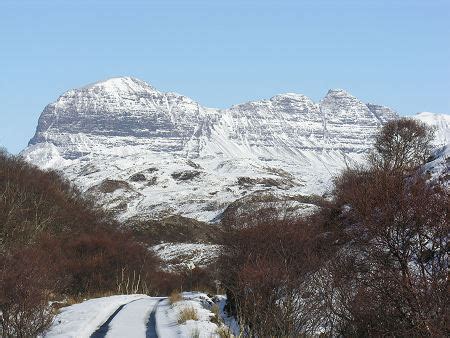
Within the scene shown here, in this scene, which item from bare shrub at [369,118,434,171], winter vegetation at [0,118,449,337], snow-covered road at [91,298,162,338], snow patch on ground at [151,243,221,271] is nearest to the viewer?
winter vegetation at [0,118,449,337]

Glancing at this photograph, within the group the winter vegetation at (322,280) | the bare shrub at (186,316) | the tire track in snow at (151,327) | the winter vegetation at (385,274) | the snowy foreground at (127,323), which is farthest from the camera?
the bare shrub at (186,316)

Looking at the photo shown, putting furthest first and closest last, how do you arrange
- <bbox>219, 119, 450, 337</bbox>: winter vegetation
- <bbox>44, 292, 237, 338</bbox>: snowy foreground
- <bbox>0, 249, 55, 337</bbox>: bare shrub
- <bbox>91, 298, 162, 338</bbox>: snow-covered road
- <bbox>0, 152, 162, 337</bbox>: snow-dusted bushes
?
<bbox>91, 298, 162, 338</bbox>: snow-covered road → <bbox>44, 292, 237, 338</bbox>: snowy foreground → <bbox>0, 152, 162, 337</bbox>: snow-dusted bushes → <bbox>0, 249, 55, 337</bbox>: bare shrub → <bbox>219, 119, 450, 337</bbox>: winter vegetation

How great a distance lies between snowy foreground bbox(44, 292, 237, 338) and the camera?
1959 cm

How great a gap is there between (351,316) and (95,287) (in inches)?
1670

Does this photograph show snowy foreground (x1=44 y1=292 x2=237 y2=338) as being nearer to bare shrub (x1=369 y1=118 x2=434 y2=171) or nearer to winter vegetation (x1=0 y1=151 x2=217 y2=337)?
winter vegetation (x1=0 y1=151 x2=217 y2=337)

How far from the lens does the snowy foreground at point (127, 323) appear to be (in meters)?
19.6

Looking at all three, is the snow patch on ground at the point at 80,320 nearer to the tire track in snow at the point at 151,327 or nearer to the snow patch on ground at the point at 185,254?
the tire track in snow at the point at 151,327

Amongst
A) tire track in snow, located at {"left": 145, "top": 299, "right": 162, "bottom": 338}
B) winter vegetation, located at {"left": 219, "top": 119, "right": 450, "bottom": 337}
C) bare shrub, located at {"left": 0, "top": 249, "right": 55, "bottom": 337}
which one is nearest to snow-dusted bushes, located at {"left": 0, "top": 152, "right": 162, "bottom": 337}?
bare shrub, located at {"left": 0, "top": 249, "right": 55, "bottom": 337}

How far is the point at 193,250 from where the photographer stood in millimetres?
106500

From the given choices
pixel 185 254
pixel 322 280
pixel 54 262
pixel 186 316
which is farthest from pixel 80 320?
pixel 185 254

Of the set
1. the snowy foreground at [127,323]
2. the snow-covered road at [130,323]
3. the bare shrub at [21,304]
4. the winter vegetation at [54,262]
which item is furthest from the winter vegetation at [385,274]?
the winter vegetation at [54,262]

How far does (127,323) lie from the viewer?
74.6 ft

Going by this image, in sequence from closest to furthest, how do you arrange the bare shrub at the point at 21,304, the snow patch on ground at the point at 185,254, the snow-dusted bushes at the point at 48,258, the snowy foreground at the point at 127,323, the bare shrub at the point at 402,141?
the bare shrub at the point at 21,304 < the snow-dusted bushes at the point at 48,258 < the snowy foreground at the point at 127,323 < the bare shrub at the point at 402,141 < the snow patch on ground at the point at 185,254

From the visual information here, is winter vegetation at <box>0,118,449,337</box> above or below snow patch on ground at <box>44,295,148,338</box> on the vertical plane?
above
